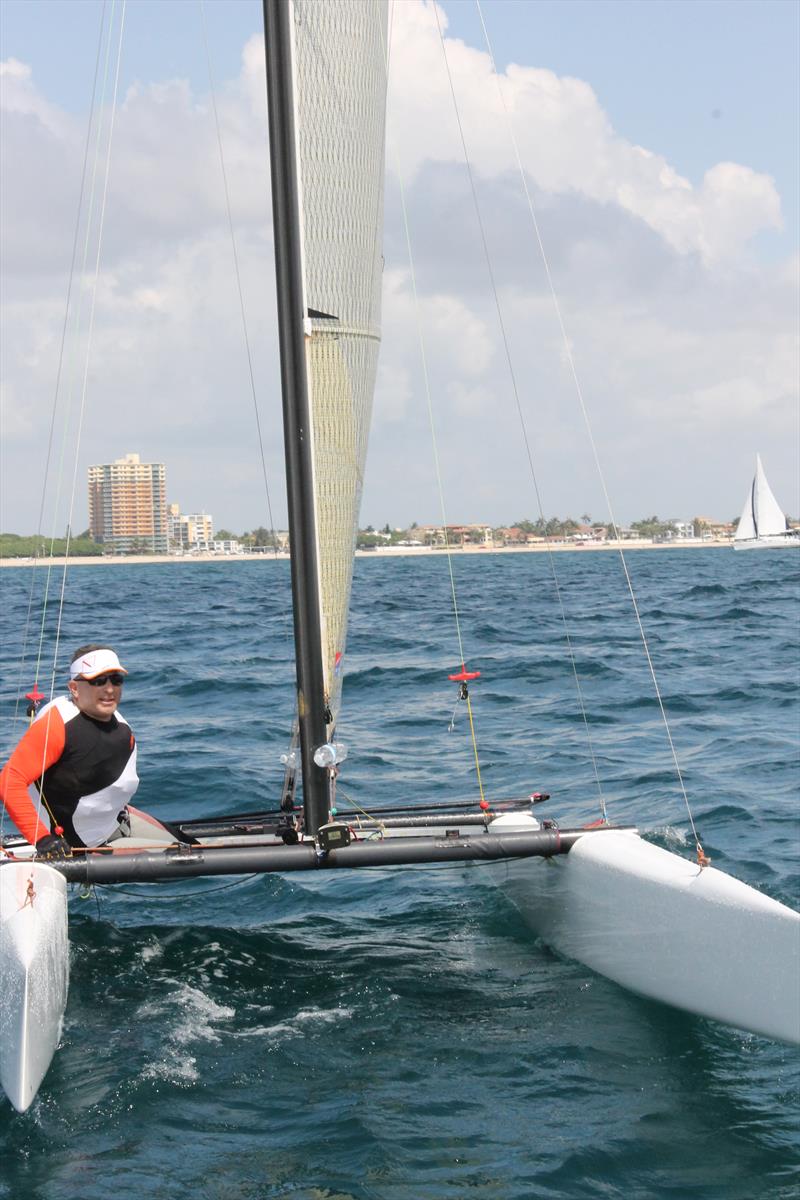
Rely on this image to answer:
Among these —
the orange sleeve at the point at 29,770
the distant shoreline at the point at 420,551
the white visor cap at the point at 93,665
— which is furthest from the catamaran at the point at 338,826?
the distant shoreline at the point at 420,551

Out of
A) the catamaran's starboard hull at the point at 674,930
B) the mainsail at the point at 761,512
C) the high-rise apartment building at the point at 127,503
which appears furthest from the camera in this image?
the high-rise apartment building at the point at 127,503

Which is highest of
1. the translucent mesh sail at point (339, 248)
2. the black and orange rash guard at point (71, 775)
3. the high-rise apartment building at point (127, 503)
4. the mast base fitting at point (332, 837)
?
the high-rise apartment building at point (127, 503)

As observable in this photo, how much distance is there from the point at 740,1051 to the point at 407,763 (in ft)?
15.3

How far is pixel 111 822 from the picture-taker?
4852 millimetres

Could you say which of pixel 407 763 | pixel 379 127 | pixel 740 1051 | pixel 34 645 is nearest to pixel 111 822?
pixel 740 1051

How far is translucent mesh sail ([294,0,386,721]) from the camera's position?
4.74 metres

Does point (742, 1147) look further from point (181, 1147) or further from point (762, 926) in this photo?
point (181, 1147)

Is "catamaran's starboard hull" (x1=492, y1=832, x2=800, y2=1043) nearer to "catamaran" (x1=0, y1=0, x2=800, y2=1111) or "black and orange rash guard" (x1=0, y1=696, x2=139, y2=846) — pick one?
"catamaran" (x1=0, y1=0, x2=800, y2=1111)

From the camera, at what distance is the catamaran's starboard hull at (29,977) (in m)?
3.39

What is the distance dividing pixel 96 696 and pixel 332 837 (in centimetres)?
97

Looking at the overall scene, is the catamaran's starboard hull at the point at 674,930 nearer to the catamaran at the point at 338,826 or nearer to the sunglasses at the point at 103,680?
the catamaran at the point at 338,826

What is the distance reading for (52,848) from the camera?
14.0 ft

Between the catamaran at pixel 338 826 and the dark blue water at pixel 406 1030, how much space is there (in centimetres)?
21

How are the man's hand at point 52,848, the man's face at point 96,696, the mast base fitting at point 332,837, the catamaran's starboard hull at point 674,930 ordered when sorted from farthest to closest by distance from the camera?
1. the man's face at point 96,696
2. the mast base fitting at point 332,837
3. the man's hand at point 52,848
4. the catamaran's starboard hull at point 674,930
